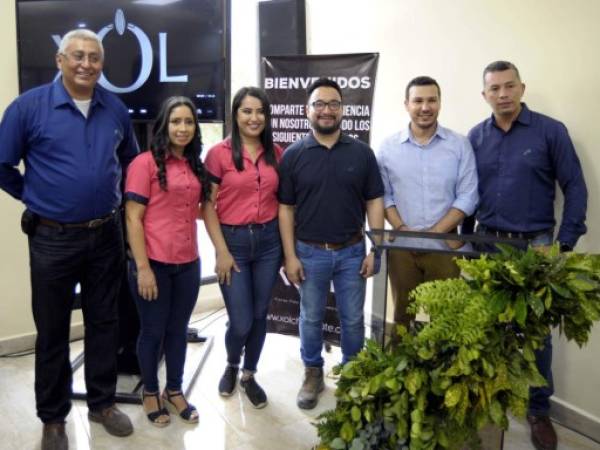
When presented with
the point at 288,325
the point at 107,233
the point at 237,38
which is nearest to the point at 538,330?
the point at 107,233

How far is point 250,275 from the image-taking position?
246 cm

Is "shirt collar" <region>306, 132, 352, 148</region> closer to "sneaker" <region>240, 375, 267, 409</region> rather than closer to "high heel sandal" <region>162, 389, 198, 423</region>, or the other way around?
"sneaker" <region>240, 375, 267, 409</region>

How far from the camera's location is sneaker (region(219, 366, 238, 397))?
2709 mm

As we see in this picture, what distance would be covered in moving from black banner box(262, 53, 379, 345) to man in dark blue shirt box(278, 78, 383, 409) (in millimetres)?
631

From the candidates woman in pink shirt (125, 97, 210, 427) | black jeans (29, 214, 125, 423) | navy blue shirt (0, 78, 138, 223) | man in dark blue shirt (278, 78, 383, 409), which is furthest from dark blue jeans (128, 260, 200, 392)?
man in dark blue shirt (278, 78, 383, 409)

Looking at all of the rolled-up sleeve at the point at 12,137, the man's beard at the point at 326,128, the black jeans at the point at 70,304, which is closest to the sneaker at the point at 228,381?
the black jeans at the point at 70,304

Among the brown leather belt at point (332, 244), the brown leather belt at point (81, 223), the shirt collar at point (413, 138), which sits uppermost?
the shirt collar at point (413, 138)

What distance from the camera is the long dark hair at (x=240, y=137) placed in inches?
90.2

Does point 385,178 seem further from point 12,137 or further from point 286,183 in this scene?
point 12,137

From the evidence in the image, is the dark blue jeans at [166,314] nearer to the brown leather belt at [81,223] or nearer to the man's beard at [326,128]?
the brown leather belt at [81,223]

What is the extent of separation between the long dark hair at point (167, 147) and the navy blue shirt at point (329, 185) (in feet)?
1.22

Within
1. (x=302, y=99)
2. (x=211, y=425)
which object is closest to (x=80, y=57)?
(x=302, y=99)

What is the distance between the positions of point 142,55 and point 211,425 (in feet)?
6.59

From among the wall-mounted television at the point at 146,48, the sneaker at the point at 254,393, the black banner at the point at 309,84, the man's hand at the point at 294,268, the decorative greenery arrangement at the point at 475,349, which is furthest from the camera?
the black banner at the point at 309,84
